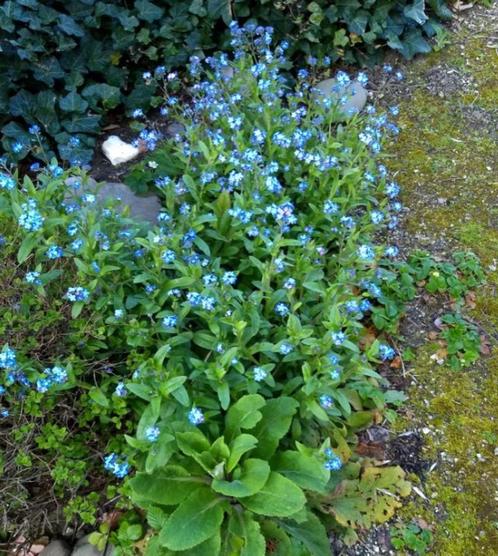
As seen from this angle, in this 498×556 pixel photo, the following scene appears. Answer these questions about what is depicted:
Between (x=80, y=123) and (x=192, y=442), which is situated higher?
(x=192, y=442)

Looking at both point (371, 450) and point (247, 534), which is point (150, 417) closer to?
point (247, 534)

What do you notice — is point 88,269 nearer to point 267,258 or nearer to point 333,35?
point 267,258

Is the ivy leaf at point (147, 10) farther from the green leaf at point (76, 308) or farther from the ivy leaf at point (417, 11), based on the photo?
the green leaf at point (76, 308)

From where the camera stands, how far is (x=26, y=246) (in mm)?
2539

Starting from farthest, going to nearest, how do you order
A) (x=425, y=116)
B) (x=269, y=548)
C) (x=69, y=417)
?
(x=425, y=116)
(x=69, y=417)
(x=269, y=548)

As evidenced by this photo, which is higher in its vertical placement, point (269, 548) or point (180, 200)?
point (180, 200)

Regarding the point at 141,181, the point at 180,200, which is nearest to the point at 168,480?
the point at 180,200

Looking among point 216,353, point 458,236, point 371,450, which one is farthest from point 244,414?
point 458,236

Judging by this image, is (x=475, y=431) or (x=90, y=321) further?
(x=475, y=431)

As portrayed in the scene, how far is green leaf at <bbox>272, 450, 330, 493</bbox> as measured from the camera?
7.84ft

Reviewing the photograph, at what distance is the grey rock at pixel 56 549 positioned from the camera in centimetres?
268

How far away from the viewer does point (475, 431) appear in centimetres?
305

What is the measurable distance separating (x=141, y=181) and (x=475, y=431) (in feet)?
7.69

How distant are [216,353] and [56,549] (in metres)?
1.10
